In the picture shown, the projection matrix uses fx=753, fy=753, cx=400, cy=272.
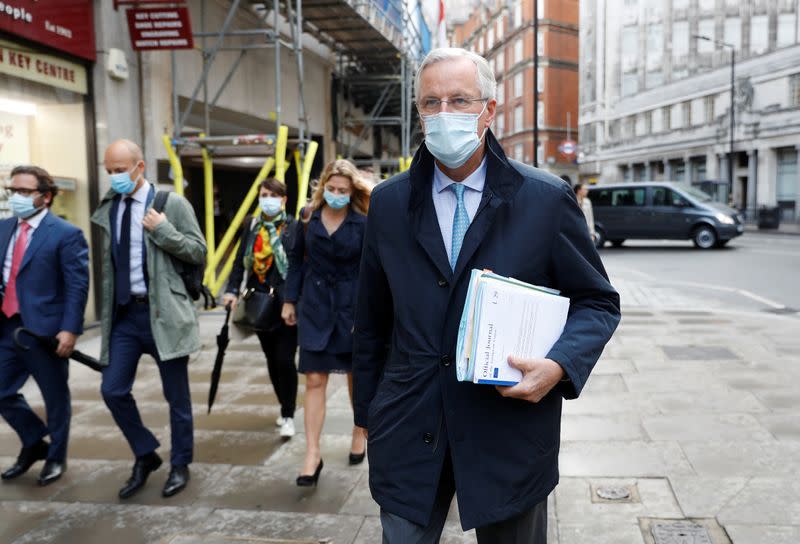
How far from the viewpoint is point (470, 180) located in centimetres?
213

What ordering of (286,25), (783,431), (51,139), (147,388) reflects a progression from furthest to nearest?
(286,25), (51,139), (147,388), (783,431)

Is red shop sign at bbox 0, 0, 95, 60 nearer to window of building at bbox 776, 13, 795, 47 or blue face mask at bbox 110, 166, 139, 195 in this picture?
blue face mask at bbox 110, 166, 139, 195

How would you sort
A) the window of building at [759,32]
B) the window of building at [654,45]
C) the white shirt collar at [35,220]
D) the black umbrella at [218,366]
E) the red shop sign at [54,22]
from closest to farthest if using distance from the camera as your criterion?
the white shirt collar at [35,220] < the black umbrella at [218,366] < the red shop sign at [54,22] < the window of building at [759,32] < the window of building at [654,45]

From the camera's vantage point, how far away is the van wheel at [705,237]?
67.4ft

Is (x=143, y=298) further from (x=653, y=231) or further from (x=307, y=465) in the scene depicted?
(x=653, y=231)

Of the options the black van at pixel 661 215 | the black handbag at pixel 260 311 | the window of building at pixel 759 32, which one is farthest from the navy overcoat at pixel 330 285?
the window of building at pixel 759 32

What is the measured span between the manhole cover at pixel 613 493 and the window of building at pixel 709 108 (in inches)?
1933

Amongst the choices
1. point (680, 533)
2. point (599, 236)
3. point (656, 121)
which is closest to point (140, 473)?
point (680, 533)

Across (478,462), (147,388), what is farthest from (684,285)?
(478,462)

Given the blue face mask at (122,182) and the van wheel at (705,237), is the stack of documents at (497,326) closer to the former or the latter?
the blue face mask at (122,182)

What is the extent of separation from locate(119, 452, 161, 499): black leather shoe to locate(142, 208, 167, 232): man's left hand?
1.26 m

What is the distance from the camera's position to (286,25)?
1234 cm

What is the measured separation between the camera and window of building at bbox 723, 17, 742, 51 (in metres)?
55.8

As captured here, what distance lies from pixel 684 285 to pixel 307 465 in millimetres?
10480
